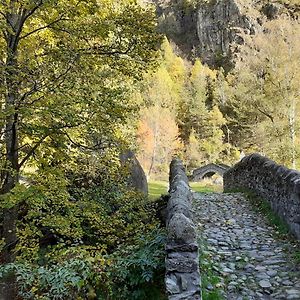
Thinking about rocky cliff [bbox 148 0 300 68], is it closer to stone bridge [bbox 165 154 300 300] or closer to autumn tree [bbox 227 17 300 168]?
autumn tree [bbox 227 17 300 168]

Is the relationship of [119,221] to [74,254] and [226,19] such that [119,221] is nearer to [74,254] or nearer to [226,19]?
[74,254]

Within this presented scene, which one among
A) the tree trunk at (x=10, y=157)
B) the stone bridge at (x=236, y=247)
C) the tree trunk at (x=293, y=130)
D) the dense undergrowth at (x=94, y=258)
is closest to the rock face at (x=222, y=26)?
the tree trunk at (x=293, y=130)

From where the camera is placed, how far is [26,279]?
493 centimetres

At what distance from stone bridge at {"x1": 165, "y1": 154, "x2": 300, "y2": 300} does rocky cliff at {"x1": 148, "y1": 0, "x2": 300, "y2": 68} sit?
161ft

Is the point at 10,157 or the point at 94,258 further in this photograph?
the point at 10,157

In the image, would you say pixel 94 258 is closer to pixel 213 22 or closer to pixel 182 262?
pixel 182 262

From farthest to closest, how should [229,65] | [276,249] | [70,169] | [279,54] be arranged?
[229,65] → [279,54] → [70,169] → [276,249]

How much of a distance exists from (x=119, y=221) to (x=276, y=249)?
128 inches

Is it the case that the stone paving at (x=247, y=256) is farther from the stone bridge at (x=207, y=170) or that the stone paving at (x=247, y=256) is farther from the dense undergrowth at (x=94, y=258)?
the stone bridge at (x=207, y=170)

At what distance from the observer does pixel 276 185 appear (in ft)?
24.8

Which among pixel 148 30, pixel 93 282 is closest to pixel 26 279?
pixel 93 282

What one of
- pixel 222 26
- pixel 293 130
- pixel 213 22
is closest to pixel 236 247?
pixel 293 130

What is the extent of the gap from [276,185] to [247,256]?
102 inches

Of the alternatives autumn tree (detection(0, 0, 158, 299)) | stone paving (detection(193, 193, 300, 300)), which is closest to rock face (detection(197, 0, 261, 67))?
autumn tree (detection(0, 0, 158, 299))
